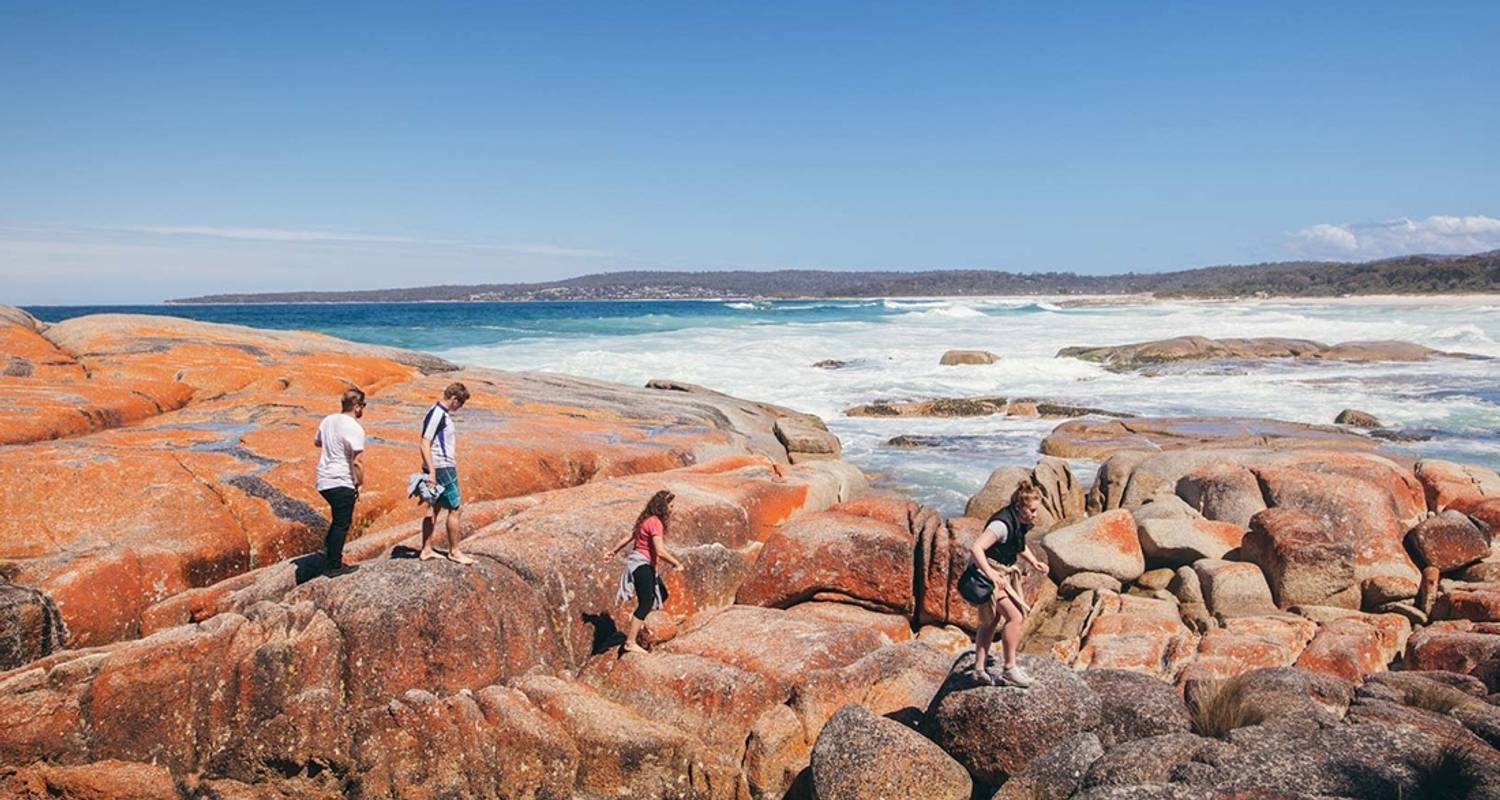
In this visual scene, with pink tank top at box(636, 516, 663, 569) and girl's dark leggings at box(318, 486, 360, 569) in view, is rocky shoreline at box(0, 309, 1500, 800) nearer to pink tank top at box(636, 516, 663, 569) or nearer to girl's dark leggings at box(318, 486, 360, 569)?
girl's dark leggings at box(318, 486, 360, 569)

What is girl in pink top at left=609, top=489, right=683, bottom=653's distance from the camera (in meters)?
9.57

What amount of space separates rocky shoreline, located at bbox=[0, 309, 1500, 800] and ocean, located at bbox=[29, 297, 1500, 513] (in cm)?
666

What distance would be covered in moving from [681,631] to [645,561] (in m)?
1.51

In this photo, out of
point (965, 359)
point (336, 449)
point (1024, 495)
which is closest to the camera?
point (1024, 495)

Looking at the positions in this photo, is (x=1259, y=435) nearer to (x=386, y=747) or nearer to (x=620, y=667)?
(x=620, y=667)

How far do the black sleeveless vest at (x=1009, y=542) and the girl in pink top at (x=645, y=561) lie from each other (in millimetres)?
3199

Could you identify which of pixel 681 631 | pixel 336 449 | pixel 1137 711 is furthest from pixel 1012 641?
pixel 336 449

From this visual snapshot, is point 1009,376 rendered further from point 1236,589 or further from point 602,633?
point 602,633

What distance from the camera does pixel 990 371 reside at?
145 feet

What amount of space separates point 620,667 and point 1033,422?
22055 millimetres

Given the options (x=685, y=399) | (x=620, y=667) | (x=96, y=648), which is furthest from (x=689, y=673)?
(x=685, y=399)

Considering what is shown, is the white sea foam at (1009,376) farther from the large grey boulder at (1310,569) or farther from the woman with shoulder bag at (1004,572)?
the woman with shoulder bag at (1004,572)

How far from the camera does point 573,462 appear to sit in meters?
14.3

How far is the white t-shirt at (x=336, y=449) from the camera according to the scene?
9.30m
